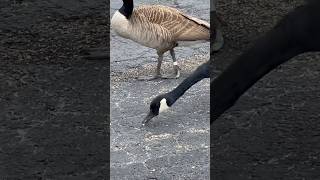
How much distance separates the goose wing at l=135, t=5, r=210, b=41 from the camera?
5.70 meters

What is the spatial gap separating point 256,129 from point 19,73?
83.6 inches

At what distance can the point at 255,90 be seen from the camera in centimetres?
575

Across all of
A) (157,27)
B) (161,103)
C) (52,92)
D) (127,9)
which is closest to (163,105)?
(161,103)

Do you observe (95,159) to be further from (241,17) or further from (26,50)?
(241,17)

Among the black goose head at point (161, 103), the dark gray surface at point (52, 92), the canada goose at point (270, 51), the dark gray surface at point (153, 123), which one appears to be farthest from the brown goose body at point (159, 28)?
the canada goose at point (270, 51)

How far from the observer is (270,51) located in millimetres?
2400

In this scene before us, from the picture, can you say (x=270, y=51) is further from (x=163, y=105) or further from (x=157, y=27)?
(x=157, y=27)

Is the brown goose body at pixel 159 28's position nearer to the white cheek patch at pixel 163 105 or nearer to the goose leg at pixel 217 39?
the goose leg at pixel 217 39

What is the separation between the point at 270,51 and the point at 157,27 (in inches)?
130

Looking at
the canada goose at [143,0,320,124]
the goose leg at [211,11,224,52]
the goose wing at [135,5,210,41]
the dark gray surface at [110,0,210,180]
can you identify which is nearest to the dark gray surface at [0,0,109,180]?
the dark gray surface at [110,0,210,180]

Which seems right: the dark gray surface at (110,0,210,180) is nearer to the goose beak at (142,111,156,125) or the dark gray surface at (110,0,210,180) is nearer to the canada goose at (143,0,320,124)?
the goose beak at (142,111,156,125)

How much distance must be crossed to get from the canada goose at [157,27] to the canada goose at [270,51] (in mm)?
3151

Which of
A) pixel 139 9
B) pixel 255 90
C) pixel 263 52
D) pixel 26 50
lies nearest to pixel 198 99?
pixel 255 90

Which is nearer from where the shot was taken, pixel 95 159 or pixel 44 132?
pixel 95 159
